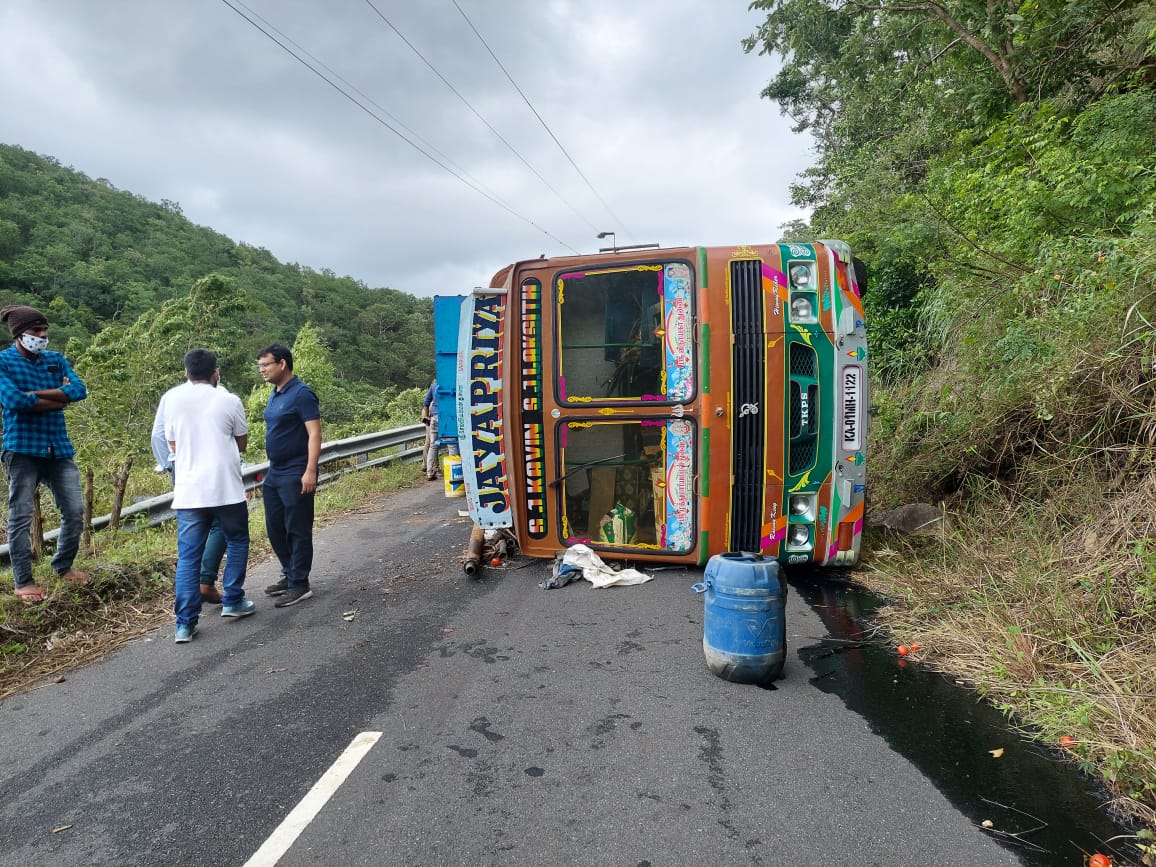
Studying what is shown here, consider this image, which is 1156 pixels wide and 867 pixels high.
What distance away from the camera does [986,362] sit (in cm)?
550

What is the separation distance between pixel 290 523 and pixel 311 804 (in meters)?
2.78

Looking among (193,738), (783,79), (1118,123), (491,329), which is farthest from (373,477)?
(783,79)

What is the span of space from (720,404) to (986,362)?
93.0 inches

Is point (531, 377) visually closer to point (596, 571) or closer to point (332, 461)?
point (596, 571)

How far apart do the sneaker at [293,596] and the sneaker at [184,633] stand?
70 centimetres

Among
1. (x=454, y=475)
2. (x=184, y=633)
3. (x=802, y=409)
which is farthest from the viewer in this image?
(x=454, y=475)

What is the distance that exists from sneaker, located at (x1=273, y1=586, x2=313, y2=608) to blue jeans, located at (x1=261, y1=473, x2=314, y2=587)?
0.04 meters

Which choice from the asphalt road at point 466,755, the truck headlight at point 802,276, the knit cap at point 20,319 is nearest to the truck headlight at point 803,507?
the asphalt road at point 466,755

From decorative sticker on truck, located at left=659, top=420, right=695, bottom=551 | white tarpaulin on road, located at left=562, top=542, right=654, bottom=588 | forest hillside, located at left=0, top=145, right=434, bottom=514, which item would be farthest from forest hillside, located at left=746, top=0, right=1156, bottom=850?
forest hillside, located at left=0, top=145, right=434, bottom=514

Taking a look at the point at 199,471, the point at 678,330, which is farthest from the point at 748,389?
the point at 199,471

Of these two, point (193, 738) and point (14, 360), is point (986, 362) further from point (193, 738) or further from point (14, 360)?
point (14, 360)

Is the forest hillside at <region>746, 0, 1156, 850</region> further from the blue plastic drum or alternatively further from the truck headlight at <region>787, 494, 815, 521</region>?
the blue plastic drum

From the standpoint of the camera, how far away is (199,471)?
445cm

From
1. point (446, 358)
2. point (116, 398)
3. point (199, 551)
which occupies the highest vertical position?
point (446, 358)
